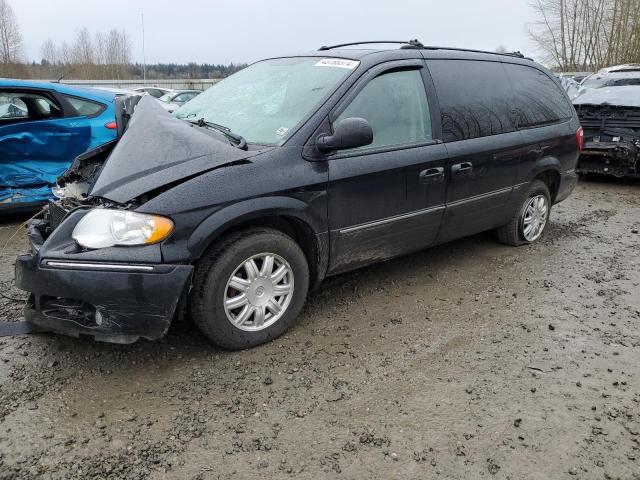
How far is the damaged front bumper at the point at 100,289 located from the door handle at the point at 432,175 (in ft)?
6.03

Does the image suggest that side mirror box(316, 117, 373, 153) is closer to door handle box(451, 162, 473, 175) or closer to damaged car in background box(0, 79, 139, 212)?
door handle box(451, 162, 473, 175)

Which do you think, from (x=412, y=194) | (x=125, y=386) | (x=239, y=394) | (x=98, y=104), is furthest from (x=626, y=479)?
(x=98, y=104)

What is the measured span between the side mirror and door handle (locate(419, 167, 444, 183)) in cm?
74

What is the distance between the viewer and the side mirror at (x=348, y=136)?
10.0 feet

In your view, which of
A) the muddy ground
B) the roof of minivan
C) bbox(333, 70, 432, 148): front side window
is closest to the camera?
the muddy ground

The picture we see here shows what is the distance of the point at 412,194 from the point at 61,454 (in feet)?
8.55

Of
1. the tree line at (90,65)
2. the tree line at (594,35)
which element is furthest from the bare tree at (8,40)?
the tree line at (594,35)

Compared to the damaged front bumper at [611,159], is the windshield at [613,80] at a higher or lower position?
higher

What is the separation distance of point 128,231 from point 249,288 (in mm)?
752

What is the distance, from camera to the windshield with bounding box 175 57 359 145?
3.31 m

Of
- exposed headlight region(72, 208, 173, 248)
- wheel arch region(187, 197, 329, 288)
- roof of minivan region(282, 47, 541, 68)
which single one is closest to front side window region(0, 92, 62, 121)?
roof of minivan region(282, 47, 541, 68)

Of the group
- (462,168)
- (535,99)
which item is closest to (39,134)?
(462,168)

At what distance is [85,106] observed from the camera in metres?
5.89

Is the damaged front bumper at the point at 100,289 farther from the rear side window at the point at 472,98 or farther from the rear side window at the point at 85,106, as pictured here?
the rear side window at the point at 85,106
